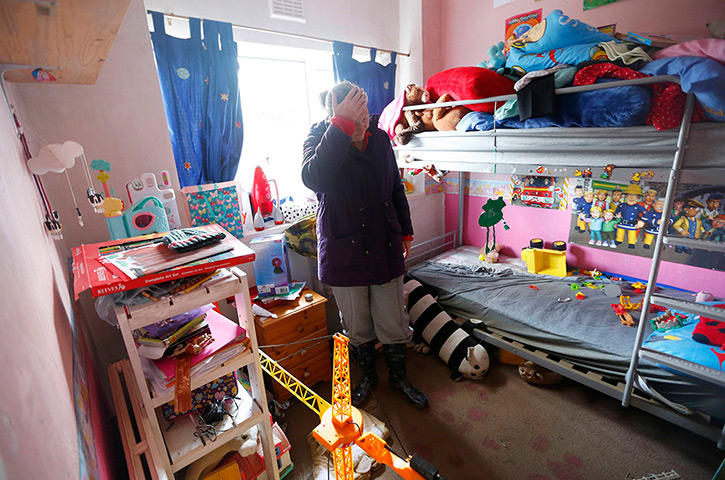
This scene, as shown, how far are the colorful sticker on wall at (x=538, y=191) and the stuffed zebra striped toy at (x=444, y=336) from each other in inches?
50.7

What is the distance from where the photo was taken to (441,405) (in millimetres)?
2006

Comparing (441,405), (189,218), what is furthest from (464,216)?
(189,218)

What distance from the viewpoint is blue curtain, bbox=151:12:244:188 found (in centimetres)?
189

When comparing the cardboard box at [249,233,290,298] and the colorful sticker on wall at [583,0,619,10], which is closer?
the cardboard box at [249,233,290,298]

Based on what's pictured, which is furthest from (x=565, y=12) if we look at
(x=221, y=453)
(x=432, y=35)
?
(x=221, y=453)

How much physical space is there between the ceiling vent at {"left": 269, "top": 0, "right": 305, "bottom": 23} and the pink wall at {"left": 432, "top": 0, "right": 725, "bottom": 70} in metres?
1.24

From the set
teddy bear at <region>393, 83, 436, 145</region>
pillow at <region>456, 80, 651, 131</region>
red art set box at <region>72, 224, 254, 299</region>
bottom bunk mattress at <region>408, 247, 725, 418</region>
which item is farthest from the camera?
teddy bear at <region>393, 83, 436, 145</region>

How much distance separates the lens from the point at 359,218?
1.69m

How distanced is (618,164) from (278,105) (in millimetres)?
2207

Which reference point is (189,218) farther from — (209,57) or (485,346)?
(485,346)

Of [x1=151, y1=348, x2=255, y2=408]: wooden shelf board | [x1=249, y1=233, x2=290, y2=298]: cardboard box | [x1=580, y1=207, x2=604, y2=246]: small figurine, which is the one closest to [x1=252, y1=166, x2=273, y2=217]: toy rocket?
[x1=249, y1=233, x2=290, y2=298]: cardboard box

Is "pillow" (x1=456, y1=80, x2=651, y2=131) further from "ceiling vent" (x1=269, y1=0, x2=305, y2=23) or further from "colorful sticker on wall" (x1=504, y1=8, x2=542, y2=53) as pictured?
"ceiling vent" (x1=269, y1=0, x2=305, y2=23)

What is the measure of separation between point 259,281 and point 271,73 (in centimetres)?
157

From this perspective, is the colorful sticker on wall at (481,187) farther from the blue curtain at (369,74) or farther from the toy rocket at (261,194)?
the toy rocket at (261,194)
